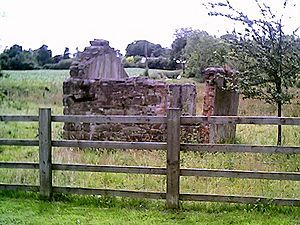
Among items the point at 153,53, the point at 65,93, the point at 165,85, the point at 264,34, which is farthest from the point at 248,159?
the point at 153,53

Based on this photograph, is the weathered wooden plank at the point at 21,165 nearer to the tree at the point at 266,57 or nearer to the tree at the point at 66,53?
the tree at the point at 266,57

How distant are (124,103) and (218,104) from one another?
225 centimetres

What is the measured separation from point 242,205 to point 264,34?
455cm

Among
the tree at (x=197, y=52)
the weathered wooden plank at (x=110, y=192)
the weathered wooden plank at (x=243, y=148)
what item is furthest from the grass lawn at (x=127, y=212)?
the tree at (x=197, y=52)

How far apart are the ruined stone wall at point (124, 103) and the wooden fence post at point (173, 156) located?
189 inches

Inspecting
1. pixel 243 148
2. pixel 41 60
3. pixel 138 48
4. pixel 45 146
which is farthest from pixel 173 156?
pixel 41 60

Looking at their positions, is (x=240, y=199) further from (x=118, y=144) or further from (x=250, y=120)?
(x=118, y=144)

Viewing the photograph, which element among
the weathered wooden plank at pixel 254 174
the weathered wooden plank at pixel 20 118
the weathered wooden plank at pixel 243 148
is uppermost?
the weathered wooden plank at pixel 20 118

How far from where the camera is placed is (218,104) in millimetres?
10906

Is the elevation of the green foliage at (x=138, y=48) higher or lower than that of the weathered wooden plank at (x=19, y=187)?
higher

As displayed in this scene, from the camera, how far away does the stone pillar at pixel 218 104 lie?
10.7m

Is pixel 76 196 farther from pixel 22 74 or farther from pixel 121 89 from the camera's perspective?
pixel 22 74

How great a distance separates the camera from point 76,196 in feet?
20.4

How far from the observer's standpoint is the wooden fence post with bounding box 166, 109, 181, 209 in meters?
5.72
